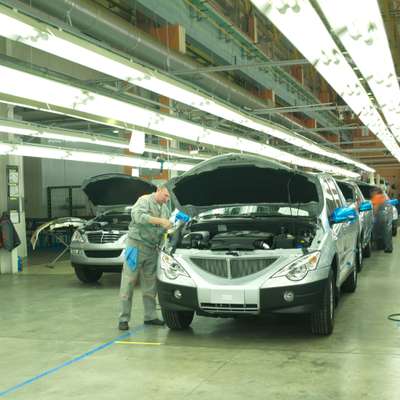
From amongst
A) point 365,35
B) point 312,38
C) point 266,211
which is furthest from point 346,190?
point 312,38

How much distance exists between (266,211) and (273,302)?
1689 millimetres

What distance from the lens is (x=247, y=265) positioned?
18.2 ft

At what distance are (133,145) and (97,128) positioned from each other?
387 inches

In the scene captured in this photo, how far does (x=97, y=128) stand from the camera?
19156 mm

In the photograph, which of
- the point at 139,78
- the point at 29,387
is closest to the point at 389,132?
the point at 139,78

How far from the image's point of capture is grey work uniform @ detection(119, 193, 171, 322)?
6324 mm

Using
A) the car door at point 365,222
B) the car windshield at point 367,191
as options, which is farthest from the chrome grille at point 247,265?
the car windshield at point 367,191

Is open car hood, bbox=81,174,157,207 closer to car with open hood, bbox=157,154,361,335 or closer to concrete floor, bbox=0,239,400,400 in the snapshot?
concrete floor, bbox=0,239,400,400

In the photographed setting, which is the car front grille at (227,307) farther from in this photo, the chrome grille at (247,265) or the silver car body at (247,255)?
the chrome grille at (247,265)

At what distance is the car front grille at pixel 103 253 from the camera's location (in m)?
9.53

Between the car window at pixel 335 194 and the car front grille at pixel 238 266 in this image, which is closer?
the car front grille at pixel 238 266

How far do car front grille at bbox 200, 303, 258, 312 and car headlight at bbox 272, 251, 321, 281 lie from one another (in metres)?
0.36

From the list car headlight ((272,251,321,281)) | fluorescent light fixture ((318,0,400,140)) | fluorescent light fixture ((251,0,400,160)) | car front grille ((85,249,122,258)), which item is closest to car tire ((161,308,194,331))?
car headlight ((272,251,321,281))

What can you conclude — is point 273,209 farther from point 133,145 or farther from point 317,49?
point 133,145
